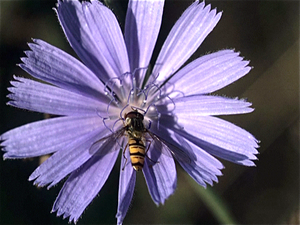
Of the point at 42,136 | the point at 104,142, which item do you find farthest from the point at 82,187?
the point at 42,136

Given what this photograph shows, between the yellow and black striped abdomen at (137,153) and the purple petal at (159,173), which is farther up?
the yellow and black striped abdomen at (137,153)

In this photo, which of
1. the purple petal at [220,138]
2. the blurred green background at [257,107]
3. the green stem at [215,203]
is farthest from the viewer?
the blurred green background at [257,107]

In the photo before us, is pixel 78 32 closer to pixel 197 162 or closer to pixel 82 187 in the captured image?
pixel 82 187

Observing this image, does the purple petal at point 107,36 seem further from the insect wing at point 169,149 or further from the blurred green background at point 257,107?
the blurred green background at point 257,107

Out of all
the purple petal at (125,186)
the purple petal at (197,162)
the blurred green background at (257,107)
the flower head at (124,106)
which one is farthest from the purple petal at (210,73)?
the blurred green background at (257,107)

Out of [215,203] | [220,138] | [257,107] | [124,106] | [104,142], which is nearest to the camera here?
[104,142]

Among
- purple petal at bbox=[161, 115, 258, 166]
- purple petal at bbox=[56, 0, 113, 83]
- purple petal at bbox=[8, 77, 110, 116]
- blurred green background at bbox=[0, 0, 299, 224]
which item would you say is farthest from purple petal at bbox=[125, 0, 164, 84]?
blurred green background at bbox=[0, 0, 299, 224]

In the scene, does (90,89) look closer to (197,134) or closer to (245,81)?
(197,134)
